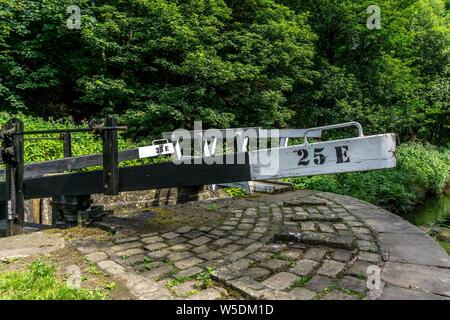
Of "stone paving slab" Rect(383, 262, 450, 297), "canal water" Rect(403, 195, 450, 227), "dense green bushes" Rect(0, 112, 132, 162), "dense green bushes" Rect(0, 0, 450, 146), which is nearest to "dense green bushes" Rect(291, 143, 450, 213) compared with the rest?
"canal water" Rect(403, 195, 450, 227)

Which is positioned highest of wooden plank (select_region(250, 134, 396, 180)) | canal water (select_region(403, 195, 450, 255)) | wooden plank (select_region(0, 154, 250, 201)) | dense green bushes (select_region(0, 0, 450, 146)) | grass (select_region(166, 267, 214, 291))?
dense green bushes (select_region(0, 0, 450, 146))

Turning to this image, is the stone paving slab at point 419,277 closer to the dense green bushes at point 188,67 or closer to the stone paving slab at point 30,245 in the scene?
the stone paving slab at point 30,245

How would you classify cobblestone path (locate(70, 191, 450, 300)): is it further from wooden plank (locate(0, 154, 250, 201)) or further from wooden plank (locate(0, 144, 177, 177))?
wooden plank (locate(0, 144, 177, 177))

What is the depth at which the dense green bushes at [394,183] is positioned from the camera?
693 centimetres

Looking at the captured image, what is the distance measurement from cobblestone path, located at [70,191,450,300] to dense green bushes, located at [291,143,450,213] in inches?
121

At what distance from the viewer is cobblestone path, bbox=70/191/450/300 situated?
2.02 meters

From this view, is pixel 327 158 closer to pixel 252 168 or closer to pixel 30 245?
pixel 252 168

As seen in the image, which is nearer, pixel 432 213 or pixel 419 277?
pixel 419 277

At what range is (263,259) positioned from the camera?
2.54 metres

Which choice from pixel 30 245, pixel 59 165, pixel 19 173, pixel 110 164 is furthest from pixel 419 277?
pixel 19 173

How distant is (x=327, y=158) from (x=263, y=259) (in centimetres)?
99

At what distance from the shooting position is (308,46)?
1123cm

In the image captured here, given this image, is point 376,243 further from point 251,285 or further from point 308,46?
point 308,46
